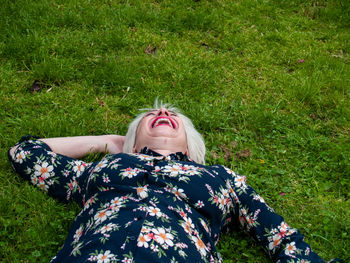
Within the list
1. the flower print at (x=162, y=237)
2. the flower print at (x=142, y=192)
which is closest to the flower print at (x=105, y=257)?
the flower print at (x=162, y=237)

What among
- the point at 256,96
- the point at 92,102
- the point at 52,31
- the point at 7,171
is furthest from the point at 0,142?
the point at 256,96

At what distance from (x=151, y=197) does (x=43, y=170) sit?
1261mm

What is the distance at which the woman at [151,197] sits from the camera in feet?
7.52

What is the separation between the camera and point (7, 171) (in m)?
3.46

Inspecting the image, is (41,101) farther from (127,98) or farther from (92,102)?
(127,98)

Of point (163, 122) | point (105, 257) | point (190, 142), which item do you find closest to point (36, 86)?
point (163, 122)

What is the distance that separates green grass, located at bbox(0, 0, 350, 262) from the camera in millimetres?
3271

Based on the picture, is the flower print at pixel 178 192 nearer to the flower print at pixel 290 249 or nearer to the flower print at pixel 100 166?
the flower print at pixel 100 166

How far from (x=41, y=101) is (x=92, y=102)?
620 mm

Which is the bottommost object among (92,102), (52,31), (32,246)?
(32,246)

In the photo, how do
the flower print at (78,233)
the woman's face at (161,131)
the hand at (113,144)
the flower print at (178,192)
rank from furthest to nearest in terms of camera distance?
the hand at (113,144), the woman's face at (161,131), the flower print at (178,192), the flower print at (78,233)

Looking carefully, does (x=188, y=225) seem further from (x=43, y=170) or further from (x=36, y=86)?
(x=36, y=86)

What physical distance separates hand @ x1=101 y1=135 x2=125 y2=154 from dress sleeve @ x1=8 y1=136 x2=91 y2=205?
48 centimetres

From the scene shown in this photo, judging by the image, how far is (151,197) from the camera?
2590mm
